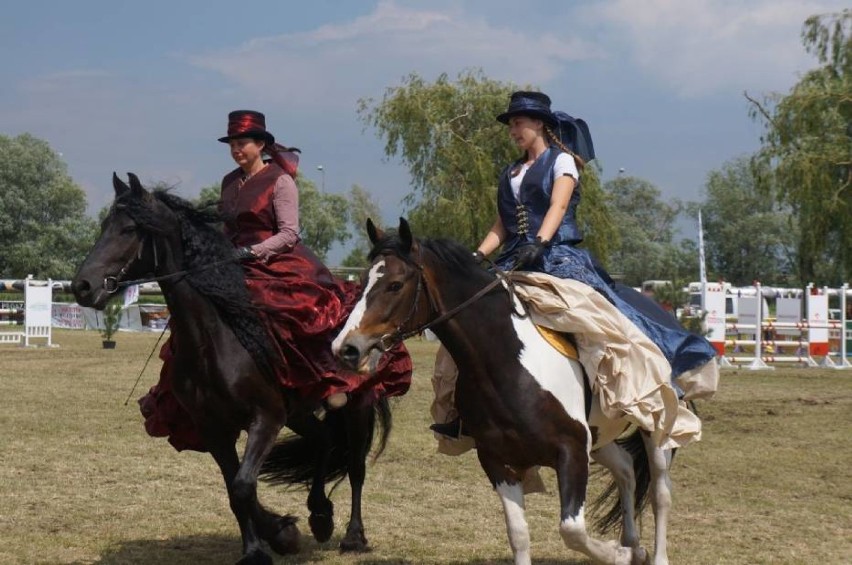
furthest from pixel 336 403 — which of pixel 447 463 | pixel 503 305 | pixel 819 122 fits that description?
pixel 819 122

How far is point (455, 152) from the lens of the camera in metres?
37.5

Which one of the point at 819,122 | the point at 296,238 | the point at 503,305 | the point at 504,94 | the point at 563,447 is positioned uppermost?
the point at 504,94

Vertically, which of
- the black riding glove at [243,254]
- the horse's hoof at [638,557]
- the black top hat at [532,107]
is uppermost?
the black top hat at [532,107]

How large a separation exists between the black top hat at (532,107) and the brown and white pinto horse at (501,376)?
96cm

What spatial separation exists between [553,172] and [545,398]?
1.30 m

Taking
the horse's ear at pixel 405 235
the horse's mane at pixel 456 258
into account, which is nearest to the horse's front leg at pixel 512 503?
the horse's mane at pixel 456 258

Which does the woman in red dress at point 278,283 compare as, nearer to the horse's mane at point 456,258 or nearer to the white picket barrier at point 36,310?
the horse's mane at point 456,258

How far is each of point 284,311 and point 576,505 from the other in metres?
2.26

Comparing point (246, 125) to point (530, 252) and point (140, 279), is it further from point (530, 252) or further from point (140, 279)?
point (530, 252)

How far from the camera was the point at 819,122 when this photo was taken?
24422 mm

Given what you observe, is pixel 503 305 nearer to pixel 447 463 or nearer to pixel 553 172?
pixel 553 172

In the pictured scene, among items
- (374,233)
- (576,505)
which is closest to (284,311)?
(374,233)

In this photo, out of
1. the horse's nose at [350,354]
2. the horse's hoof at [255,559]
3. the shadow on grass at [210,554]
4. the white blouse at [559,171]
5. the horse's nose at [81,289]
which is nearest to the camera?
the horse's nose at [350,354]

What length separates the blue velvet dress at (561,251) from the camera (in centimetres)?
597
